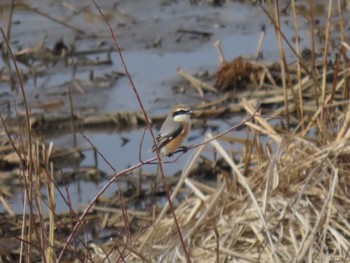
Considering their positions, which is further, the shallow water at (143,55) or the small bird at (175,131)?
the shallow water at (143,55)

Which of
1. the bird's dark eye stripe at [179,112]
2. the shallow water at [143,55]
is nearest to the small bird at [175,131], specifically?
the bird's dark eye stripe at [179,112]

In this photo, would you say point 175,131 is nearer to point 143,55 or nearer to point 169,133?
point 169,133

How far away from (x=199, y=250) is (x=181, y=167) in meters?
1.73

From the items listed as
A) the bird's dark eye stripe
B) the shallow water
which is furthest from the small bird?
the shallow water

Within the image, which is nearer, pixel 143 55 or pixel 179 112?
pixel 179 112

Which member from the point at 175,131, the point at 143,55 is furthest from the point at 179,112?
the point at 143,55

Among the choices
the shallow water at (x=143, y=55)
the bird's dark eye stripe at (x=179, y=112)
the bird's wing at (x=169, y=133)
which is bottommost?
the shallow water at (x=143, y=55)

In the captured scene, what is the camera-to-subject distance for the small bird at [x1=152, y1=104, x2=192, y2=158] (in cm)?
424

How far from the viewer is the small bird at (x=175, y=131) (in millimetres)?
4242

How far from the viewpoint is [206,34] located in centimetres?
991

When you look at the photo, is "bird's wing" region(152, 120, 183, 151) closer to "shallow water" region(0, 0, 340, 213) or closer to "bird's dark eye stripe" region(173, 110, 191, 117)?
"bird's dark eye stripe" region(173, 110, 191, 117)

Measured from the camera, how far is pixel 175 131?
426 centimetres

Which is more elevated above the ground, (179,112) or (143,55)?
(179,112)

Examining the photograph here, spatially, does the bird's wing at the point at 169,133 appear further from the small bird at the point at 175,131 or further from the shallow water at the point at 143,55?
the shallow water at the point at 143,55
